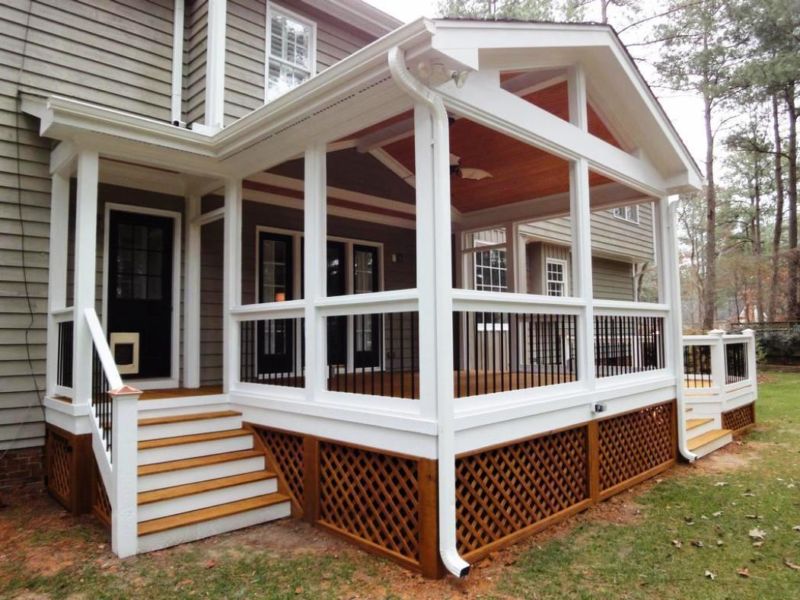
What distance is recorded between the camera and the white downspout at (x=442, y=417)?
131 inches

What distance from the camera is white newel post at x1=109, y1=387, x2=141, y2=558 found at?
375 centimetres

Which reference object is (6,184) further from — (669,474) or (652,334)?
(669,474)

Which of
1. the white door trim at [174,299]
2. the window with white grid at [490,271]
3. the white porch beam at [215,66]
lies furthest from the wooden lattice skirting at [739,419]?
the white porch beam at [215,66]

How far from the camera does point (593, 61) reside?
512 centimetres

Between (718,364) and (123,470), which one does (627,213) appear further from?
(123,470)

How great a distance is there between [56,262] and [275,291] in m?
2.36

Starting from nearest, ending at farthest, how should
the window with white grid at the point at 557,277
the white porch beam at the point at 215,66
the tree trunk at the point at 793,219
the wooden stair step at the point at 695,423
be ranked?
the white porch beam at the point at 215,66 < the wooden stair step at the point at 695,423 < the window with white grid at the point at 557,277 < the tree trunk at the point at 793,219

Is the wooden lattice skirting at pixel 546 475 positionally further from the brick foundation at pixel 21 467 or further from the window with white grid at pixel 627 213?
the window with white grid at pixel 627 213

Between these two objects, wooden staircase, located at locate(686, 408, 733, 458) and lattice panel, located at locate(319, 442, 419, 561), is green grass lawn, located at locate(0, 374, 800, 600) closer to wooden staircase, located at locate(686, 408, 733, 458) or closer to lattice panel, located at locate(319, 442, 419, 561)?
lattice panel, located at locate(319, 442, 419, 561)

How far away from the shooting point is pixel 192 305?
238 inches

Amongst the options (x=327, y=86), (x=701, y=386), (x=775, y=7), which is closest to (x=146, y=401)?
(x=327, y=86)

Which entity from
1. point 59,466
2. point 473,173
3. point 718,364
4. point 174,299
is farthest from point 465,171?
point 59,466

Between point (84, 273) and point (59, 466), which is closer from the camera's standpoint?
point (84, 273)

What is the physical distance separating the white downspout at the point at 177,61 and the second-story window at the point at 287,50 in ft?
3.28
